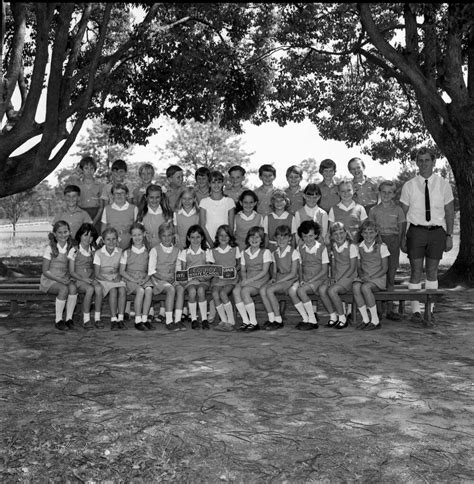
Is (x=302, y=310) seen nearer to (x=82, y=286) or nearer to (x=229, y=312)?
(x=229, y=312)

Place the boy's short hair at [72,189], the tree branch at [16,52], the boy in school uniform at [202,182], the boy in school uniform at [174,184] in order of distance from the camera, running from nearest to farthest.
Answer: the boy's short hair at [72,189]
the boy in school uniform at [202,182]
the boy in school uniform at [174,184]
the tree branch at [16,52]

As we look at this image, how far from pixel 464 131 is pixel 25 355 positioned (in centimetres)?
828

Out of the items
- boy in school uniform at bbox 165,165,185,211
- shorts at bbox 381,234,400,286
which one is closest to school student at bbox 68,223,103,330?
boy in school uniform at bbox 165,165,185,211

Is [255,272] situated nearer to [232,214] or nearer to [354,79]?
[232,214]

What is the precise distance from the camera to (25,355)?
609 centimetres

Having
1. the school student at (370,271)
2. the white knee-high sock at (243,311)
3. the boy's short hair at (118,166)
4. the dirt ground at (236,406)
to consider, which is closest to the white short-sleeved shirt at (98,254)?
the dirt ground at (236,406)

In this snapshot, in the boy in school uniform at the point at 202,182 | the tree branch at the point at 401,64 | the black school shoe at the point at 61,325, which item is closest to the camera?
the black school shoe at the point at 61,325

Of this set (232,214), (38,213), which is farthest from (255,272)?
(38,213)

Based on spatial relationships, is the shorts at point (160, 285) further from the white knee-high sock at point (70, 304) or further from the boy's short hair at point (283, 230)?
the boy's short hair at point (283, 230)

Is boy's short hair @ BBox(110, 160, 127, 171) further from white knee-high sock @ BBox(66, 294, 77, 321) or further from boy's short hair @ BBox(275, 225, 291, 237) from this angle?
boy's short hair @ BBox(275, 225, 291, 237)

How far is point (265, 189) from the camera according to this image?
27.4ft

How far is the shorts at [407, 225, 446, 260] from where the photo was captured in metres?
7.79

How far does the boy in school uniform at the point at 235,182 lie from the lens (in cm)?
797

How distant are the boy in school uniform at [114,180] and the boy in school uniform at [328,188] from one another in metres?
2.63
